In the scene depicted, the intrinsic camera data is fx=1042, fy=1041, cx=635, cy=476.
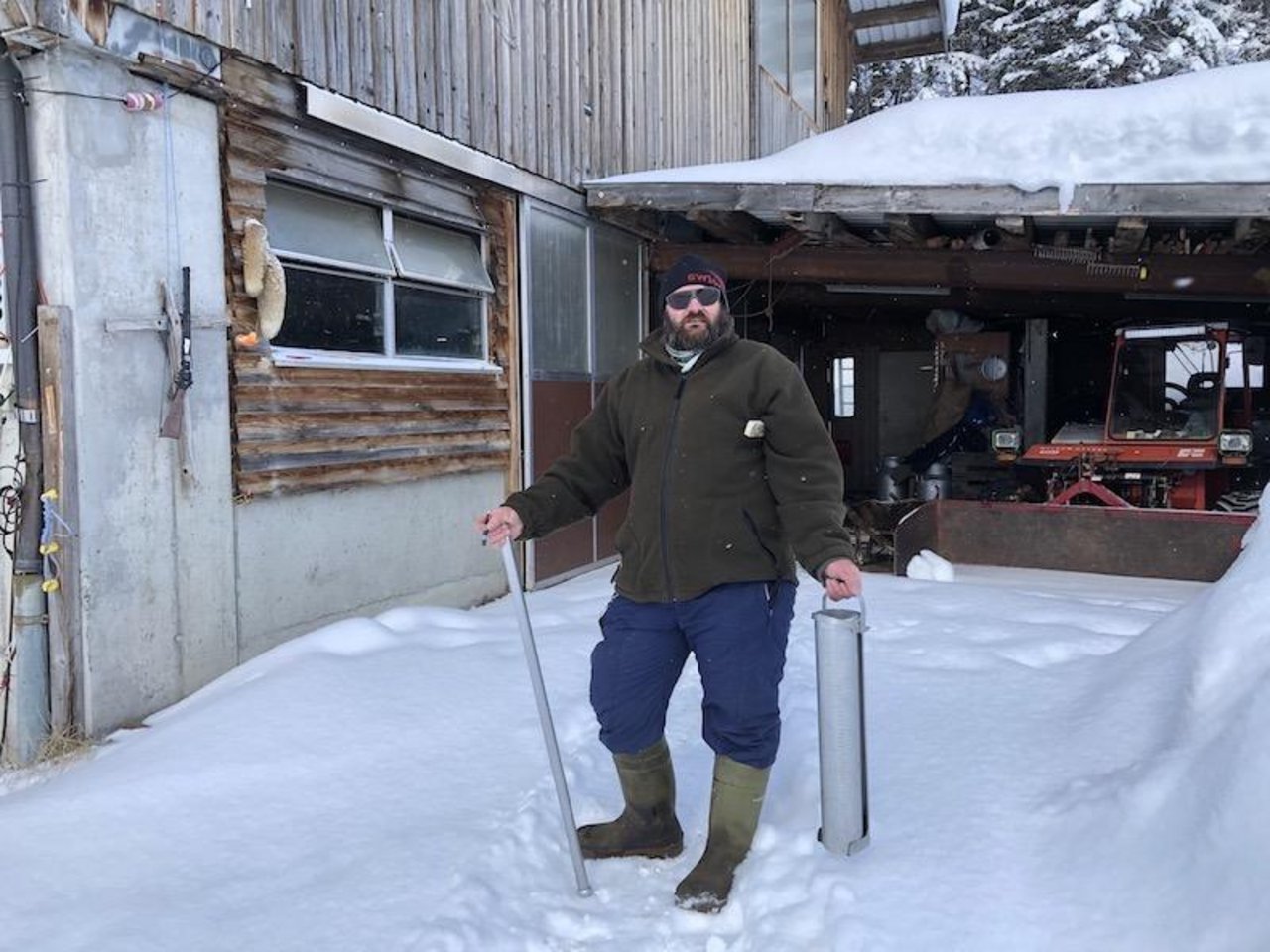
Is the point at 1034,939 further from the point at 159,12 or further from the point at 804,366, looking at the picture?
the point at 804,366

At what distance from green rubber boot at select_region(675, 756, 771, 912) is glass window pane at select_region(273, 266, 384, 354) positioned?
3.62 metres

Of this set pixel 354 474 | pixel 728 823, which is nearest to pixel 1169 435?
pixel 354 474

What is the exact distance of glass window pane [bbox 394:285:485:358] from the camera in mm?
6480

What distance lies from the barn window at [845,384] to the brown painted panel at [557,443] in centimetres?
957

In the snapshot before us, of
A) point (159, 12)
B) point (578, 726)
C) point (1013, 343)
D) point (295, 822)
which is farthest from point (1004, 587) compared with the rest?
point (1013, 343)

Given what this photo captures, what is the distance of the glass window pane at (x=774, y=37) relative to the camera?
13.2 meters

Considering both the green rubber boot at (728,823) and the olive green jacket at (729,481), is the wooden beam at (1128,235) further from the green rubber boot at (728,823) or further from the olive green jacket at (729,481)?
the green rubber boot at (728,823)

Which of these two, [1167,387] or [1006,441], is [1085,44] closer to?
[1167,387]

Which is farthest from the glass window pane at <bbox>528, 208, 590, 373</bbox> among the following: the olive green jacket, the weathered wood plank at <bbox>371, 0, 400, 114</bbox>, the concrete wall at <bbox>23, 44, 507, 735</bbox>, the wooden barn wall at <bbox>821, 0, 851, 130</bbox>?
the wooden barn wall at <bbox>821, 0, 851, 130</bbox>

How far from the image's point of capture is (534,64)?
7.74 meters

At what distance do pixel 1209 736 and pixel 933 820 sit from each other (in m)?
0.83

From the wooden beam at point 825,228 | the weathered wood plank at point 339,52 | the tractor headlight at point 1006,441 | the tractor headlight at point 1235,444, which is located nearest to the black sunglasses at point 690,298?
the weathered wood plank at point 339,52

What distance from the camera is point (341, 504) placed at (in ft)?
19.2

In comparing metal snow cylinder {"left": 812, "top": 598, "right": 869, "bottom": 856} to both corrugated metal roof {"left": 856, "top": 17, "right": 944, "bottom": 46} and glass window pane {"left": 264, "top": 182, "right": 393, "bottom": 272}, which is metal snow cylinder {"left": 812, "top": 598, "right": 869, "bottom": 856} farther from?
corrugated metal roof {"left": 856, "top": 17, "right": 944, "bottom": 46}
